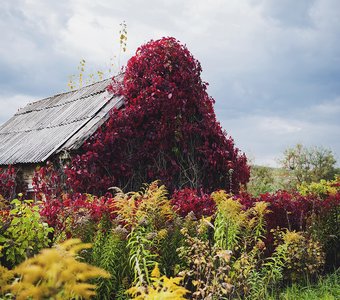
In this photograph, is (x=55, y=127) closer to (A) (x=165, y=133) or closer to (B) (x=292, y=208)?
(A) (x=165, y=133)

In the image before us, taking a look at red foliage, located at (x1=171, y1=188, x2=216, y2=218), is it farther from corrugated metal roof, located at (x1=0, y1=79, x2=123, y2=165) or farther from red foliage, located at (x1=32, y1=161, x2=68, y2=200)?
red foliage, located at (x1=32, y1=161, x2=68, y2=200)

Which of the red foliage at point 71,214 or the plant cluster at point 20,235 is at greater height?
the red foliage at point 71,214

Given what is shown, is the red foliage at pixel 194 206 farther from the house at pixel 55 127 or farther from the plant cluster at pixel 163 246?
the house at pixel 55 127

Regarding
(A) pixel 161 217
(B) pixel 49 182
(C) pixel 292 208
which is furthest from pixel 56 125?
(A) pixel 161 217

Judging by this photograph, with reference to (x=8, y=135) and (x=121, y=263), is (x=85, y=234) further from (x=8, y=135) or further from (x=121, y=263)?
(x=8, y=135)

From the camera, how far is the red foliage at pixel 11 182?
13.2m

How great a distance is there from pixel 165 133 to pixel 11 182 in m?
4.93

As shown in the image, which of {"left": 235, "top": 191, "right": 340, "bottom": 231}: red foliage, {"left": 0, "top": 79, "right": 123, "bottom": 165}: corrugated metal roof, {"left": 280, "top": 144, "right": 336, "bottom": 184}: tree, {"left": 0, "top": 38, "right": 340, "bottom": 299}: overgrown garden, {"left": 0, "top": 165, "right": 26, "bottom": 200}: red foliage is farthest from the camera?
{"left": 280, "top": 144, "right": 336, "bottom": 184}: tree

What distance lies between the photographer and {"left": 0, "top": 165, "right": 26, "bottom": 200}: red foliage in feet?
43.4

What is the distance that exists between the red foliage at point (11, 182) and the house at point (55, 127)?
237 millimetres

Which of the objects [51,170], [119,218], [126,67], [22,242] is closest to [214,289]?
[119,218]

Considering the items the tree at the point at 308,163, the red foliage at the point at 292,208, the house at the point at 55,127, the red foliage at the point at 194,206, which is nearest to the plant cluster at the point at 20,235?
the red foliage at the point at 194,206

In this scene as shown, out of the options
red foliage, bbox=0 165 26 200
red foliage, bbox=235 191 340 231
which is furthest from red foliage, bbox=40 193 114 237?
red foliage, bbox=0 165 26 200

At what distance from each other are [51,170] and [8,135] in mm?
6751
